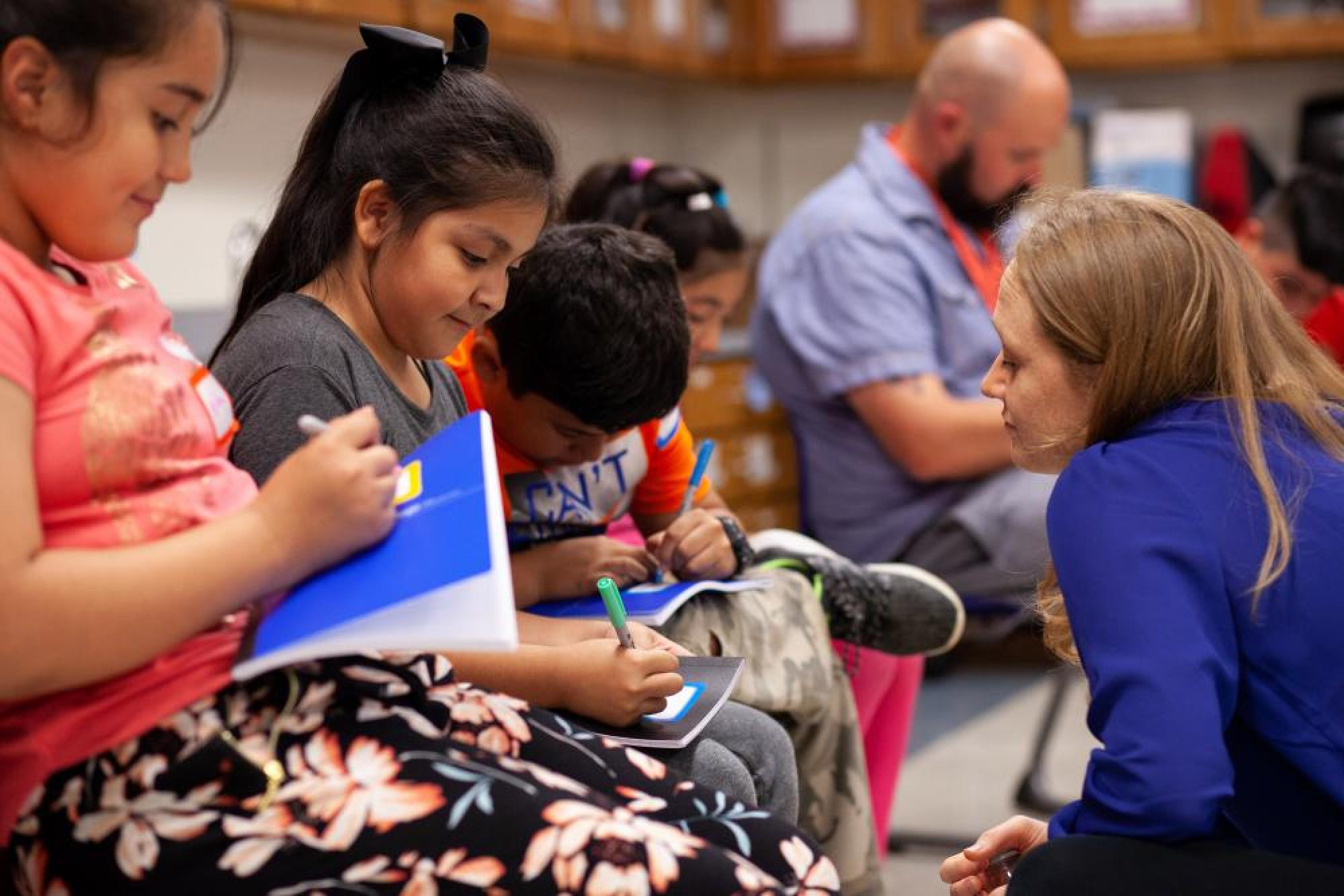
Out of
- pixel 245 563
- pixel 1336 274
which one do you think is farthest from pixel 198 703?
pixel 1336 274

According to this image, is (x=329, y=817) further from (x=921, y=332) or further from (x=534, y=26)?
(x=534, y=26)

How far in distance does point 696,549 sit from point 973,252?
49.1 inches

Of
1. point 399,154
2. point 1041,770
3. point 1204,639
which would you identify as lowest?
point 1041,770

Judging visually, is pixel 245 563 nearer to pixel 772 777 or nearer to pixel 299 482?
pixel 299 482

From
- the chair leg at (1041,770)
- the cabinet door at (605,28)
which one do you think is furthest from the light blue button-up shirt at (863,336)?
the cabinet door at (605,28)

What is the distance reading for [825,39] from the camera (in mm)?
4293

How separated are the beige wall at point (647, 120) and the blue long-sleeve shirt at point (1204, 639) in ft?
7.36

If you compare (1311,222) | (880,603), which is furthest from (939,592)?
(1311,222)

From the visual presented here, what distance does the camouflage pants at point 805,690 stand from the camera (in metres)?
1.43

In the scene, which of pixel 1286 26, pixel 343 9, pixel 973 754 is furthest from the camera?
pixel 1286 26

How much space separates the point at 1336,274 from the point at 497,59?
7.07ft

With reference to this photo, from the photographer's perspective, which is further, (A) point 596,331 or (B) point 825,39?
(B) point 825,39

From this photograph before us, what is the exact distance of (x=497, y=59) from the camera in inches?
148

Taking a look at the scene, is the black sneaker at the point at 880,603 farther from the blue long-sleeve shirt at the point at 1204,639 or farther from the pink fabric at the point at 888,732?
the blue long-sleeve shirt at the point at 1204,639
